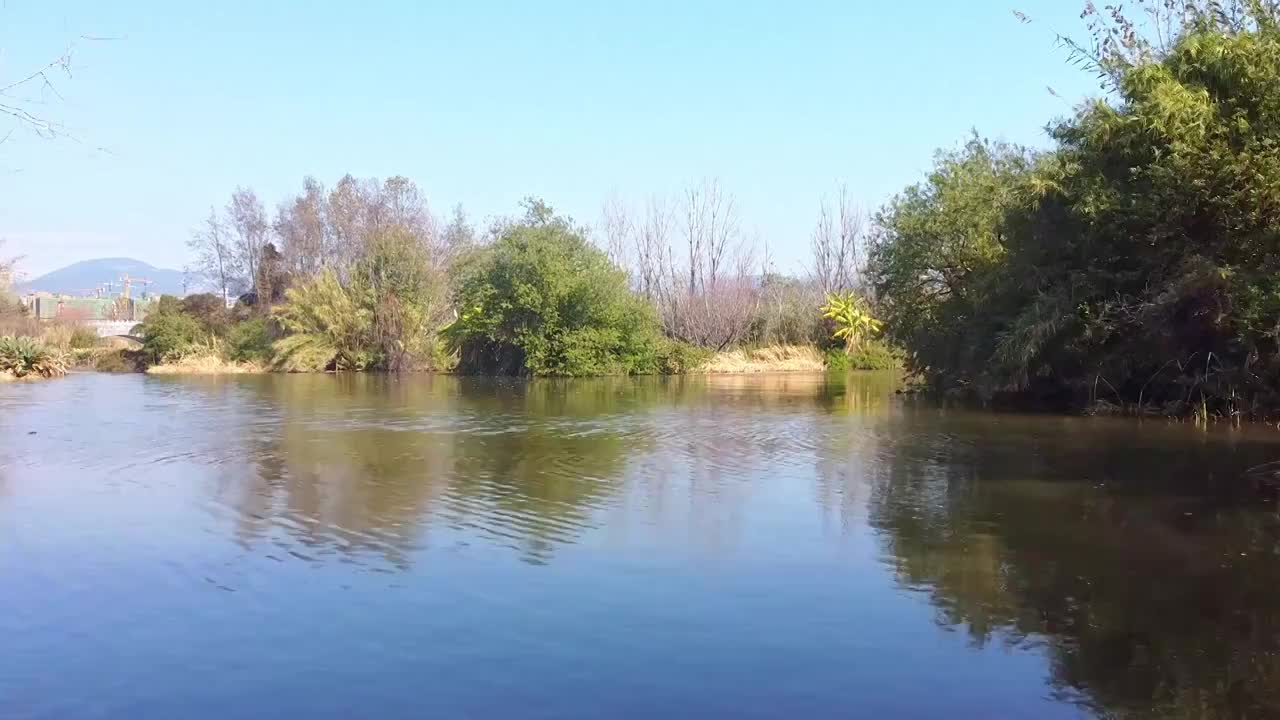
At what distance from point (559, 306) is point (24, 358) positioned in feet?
62.4

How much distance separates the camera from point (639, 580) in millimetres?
7652

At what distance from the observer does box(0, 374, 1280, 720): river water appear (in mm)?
5445

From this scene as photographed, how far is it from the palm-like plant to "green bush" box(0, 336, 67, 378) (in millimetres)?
30783

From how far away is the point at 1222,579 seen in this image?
7488 millimetres

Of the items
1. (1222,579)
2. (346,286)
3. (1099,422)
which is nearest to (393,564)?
(1222,579)

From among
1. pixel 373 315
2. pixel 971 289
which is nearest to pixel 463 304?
pixel 373 315

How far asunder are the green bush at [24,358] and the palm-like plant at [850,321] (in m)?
30.8

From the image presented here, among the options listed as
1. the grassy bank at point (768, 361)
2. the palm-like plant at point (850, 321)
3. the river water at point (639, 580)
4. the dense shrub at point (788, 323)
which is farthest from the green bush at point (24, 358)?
the palm-like plant at point (850, 321)

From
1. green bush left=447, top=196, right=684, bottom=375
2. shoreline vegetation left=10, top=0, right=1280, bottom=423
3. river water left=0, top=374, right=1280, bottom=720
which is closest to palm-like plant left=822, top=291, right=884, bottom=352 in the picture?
shoreline vegetation left=10, top=0, right=1280, bottom=423

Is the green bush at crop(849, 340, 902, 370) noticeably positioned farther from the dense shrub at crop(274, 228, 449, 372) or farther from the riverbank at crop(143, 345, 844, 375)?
the dense shrub at crop(274, 228, 449, 372)

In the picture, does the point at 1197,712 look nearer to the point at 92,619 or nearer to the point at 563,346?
the point at 92,619

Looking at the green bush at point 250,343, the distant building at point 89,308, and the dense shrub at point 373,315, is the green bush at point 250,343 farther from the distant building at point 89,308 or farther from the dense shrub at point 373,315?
the distant building at point 89,308

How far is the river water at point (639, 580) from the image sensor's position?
545 cm

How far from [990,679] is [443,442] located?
11.9 meters
